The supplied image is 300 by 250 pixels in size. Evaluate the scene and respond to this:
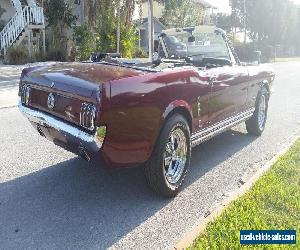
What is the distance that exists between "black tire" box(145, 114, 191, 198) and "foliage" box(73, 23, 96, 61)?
18.4m

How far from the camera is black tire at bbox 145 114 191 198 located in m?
4.00

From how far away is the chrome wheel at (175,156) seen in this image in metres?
4.29

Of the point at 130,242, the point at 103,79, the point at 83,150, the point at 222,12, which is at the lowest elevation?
the point at 130,242

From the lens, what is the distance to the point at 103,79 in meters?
3.63

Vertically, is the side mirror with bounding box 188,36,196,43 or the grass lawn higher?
the side mirror with bounding box 188,36,196,43

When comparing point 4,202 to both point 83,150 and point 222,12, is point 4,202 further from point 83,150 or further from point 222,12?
point 222,12

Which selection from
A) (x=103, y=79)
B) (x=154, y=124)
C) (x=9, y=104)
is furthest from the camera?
(x=9, y=104)

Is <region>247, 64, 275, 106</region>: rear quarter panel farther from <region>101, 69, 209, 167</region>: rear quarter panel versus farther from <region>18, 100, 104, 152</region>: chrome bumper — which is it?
<region>18, 100, 104, 152</region>: chrome bumper

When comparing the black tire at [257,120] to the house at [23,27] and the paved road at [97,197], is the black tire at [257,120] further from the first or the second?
the house at [23,27]

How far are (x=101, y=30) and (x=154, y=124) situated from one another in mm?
20222

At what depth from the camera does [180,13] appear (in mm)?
39438

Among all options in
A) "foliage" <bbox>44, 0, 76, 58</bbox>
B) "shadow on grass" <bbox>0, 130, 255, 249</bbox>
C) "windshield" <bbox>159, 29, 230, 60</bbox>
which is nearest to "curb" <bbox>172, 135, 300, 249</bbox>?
"shadow on grass" <bbox>0, 130, 255, 249</bbox>

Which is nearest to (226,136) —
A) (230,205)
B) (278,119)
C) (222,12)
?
(278,119)

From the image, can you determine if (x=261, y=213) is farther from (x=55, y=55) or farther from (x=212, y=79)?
(x=55, y=55)
